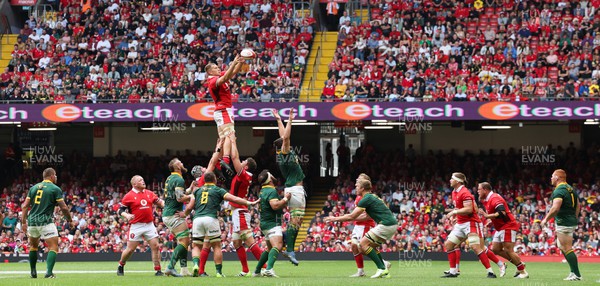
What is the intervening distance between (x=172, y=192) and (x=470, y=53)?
19.9 meters

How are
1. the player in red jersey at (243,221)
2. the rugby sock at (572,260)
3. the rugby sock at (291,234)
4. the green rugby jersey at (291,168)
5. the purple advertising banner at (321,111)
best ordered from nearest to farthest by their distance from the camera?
the rugby sock at (572,260), the player in red jersey at (243,221), the green rugby jersey at (291,168), the rugby sock at (291,234), the purple advertising banner at (321,111)

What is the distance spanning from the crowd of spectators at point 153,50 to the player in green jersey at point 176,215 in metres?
15.3

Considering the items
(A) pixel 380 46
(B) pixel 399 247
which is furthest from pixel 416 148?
(B) pixel 399 247

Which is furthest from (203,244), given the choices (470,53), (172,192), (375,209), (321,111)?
(470,53)

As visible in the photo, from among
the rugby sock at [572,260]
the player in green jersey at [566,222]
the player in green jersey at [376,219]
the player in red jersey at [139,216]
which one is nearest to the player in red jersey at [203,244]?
the player in red jersey at [139,216]

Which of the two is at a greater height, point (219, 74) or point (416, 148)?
point (219, 74)

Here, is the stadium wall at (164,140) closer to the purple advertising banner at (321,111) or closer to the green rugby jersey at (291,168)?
the purple advertising banner at (321,111)

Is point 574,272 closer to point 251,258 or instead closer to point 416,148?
point 251,258

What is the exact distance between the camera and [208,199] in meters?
19.6

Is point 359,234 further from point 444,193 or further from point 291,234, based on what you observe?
point 444,193

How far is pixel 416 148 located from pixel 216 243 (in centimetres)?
2104

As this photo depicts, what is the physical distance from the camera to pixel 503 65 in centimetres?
3688

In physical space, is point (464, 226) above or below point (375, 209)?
below

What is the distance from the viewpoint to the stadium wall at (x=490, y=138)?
127 ft
